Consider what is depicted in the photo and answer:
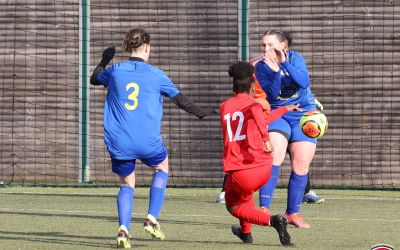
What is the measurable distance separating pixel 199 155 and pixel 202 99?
2.78 feet

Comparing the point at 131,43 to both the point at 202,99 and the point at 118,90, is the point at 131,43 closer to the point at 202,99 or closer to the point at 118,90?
the point at 118,90

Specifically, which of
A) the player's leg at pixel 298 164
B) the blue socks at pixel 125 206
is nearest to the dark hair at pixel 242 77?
the blue socks at pixel 125 206

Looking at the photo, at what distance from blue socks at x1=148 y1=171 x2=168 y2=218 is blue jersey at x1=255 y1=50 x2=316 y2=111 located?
169 cm

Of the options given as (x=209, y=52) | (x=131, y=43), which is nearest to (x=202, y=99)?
(x=209, y=52)

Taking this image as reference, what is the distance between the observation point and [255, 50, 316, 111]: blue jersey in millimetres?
11625

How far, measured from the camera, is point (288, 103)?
39.2 feet

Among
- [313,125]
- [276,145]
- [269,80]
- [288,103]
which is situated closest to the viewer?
[313,125]

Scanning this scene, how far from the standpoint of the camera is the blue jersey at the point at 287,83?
38.1 ft

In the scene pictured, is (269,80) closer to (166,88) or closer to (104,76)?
(166,88)

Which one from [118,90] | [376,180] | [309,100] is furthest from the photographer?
[376,180]

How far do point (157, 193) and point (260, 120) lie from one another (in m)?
1.30

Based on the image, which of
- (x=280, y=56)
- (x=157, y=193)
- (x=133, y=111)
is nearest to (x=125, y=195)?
(x=157, y=193)

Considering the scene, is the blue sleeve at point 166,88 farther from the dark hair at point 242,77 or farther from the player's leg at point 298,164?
the player's leg at point 298,164

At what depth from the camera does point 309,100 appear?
39.9ft
